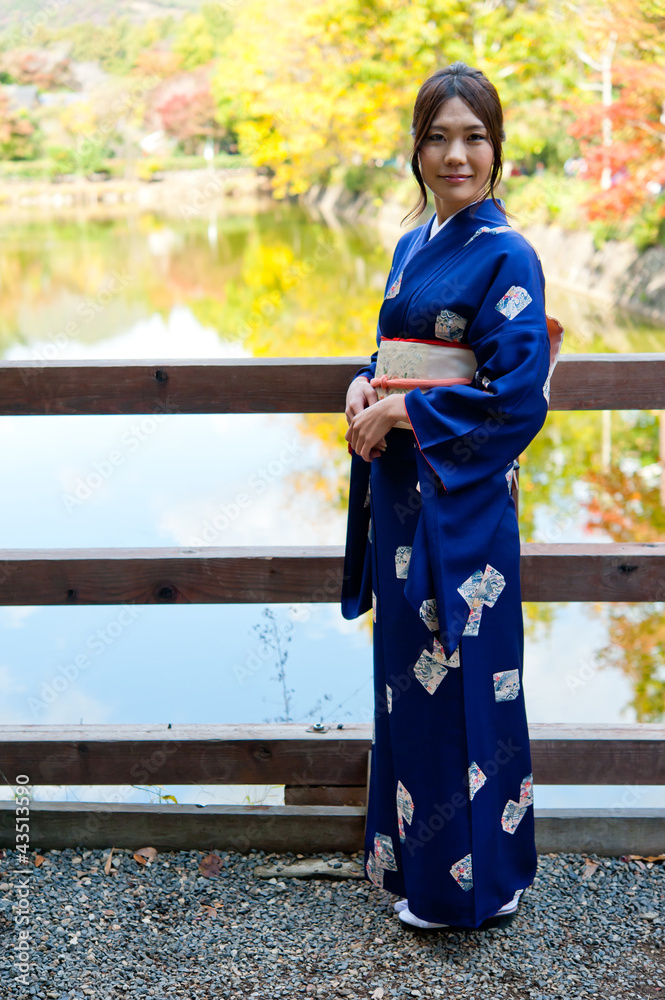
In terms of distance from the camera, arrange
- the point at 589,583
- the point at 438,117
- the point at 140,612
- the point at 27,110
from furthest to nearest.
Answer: the point at 27,110
the point at 140,612
the point at 589,583
the point at 438,117

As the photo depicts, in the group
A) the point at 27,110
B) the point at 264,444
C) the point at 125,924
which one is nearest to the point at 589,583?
the point at 125,924

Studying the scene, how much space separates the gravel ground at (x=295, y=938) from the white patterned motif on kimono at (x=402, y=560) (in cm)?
75

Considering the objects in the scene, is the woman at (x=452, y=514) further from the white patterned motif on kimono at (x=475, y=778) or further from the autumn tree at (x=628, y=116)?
the autumn tree at (x=628, y=116)

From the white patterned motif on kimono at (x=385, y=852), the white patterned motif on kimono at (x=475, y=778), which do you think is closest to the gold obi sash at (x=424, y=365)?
the white patterned motif on kimono at (x=475, y=778)

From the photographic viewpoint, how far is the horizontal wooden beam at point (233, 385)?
189cm

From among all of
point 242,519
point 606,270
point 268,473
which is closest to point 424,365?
point 242,519

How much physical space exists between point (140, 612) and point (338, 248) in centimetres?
1732

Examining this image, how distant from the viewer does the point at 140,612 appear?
15.5 ft

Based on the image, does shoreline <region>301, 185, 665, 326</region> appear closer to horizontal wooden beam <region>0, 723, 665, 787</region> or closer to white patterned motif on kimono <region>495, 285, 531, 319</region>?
horizontal wooden beam <region>0, 723, 665, 787</region>

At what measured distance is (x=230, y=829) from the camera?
209cm

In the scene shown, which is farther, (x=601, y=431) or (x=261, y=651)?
(x=601, y=431)

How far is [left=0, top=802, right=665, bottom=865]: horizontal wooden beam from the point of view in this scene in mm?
2053

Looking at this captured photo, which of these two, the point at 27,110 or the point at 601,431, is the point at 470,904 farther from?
the point at 27,110

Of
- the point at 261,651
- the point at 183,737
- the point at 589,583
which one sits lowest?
the point at 261,651
